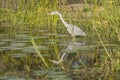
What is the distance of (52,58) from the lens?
519cm

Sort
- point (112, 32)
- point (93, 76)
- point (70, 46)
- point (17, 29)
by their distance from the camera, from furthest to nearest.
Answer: point (17, 29)
point (112, 32)
point (70, 46)
point (93, 76)

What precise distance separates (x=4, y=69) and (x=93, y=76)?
3.07ft

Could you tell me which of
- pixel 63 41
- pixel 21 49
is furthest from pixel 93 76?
pixel 63 41

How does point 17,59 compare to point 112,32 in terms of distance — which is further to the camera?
point 112,32

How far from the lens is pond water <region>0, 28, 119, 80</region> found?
4.20 m

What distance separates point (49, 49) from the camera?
5711mm

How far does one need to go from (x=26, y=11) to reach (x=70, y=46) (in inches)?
112

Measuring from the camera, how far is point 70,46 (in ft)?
19.6

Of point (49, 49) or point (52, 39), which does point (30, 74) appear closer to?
point (49, 49)

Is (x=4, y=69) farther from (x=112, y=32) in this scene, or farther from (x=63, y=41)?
(x=112, y=32)

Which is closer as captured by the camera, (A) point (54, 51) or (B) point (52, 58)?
(B) point (52, 58)

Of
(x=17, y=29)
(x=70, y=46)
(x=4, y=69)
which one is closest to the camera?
(x=4, y=69)

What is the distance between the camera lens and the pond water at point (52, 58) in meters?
4.20

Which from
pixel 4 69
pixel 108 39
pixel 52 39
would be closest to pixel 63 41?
pixel 52 39
